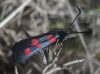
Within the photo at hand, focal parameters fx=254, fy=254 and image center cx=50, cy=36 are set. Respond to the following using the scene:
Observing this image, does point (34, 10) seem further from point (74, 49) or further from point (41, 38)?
point (41, 38)

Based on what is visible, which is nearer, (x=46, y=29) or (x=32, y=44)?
(x=32, y=44)

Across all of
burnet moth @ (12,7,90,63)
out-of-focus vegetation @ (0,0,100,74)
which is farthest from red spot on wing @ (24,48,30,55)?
out-of-focus vegetation @ (0,0,100,74)

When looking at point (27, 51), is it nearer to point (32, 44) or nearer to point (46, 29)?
point (32, 44)

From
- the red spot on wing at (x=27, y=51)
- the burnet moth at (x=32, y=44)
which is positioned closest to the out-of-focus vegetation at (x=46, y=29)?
the burnet moth at (x=32, y=44)

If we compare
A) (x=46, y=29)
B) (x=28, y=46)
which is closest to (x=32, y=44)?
(x=28, y=46)

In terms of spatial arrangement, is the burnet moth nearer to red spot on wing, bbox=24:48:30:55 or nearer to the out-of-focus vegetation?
red spot on wing, bbox=24:48:30:55

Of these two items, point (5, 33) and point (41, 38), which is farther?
point (5, 33)

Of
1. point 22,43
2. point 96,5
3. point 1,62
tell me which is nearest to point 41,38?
point 22,43
